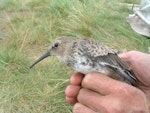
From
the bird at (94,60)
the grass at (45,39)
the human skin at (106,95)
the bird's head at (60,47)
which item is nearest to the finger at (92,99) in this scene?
the human skin at (106,95)

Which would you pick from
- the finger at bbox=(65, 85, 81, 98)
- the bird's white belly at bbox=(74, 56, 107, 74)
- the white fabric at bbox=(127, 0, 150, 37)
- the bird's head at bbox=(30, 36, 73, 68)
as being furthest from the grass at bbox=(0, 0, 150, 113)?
the bird's white belly at bbox=(74, 56, 107, 74)

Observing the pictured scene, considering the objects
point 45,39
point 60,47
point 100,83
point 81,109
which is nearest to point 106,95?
point 100,83

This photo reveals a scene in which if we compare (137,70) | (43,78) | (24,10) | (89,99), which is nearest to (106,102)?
(89,99)

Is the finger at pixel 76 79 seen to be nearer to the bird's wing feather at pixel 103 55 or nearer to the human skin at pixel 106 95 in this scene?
the human skin at pixel 106 95

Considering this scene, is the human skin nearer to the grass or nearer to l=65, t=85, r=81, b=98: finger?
l=65, t=85, r=81, b=98: finger

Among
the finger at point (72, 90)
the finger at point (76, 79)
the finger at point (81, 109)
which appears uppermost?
the finger at point (76, 79)

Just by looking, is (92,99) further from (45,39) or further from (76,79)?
(45,39)

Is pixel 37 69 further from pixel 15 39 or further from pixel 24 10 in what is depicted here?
pixel 24 10
